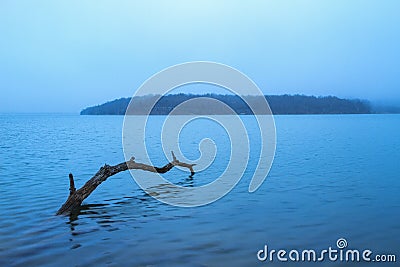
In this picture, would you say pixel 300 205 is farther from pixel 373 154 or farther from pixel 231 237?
pixel 373 154

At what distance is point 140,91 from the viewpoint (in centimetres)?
1090

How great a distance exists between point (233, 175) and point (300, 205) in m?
8.60

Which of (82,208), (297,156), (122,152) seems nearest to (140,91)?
(82,208)
